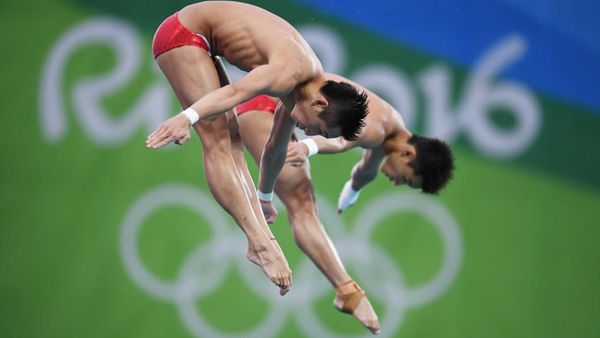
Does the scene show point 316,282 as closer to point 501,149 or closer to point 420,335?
point 420,335

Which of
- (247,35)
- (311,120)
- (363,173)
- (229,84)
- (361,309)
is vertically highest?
(247,35)

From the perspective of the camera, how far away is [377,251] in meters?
6.80

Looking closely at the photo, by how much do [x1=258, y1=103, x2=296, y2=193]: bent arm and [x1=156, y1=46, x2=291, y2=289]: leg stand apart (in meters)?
0.39

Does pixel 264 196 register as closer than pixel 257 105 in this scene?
Yes

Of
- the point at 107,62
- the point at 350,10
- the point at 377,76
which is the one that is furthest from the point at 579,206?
the point at 107,62

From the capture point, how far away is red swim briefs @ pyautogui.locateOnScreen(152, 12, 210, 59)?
412 centimetres

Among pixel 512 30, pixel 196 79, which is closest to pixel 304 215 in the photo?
pixel 196 79

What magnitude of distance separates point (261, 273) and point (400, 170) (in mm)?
2023

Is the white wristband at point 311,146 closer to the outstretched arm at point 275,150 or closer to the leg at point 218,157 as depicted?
the outstretched arm at point 275,150

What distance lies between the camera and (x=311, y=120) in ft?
13.5

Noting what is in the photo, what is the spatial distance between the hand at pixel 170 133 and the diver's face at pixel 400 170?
5.56 feet

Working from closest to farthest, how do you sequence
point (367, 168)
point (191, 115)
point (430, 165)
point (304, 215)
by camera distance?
1. point (191, 115)
2. point (430, 165)
3. point (304, 215)
4. point (367, 168)

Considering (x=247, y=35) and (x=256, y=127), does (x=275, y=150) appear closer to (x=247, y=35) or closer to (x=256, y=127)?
(x=256, y=127)

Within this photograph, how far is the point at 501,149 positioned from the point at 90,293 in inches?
128
